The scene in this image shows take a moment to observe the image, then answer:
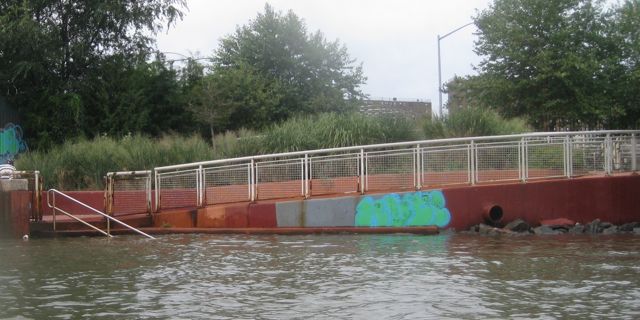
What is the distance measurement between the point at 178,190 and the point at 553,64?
20438 millimetres

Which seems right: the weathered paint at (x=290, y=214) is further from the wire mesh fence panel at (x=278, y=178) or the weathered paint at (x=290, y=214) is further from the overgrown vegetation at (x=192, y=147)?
the overgrown vegetation at (x=192, y=147)

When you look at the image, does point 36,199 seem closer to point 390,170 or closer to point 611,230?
point 390,170

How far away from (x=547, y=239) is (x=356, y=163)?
4.92 metres

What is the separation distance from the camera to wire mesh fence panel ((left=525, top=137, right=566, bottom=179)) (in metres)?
19.4

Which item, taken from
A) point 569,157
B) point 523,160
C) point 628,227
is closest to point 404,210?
point 523,160

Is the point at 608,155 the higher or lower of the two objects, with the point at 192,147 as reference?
lower

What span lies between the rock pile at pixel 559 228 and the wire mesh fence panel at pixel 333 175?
3129mm

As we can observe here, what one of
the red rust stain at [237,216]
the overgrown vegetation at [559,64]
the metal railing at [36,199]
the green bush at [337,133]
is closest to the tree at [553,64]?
the overgrown vegetation at [559,64]

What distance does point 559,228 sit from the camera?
62.0 feet

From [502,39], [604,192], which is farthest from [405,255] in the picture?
[502,39]

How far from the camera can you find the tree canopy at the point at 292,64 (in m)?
38.3

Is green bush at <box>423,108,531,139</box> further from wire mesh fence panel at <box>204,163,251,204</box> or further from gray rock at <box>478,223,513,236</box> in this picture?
wire mesh fence panel at <box>204,163,251,204</box>

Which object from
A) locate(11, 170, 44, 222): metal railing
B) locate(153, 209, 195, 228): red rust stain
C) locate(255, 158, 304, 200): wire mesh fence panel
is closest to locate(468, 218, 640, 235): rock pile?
locate(255, 158, 304, 200): wire mesh fence panel

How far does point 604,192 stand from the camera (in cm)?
1931
